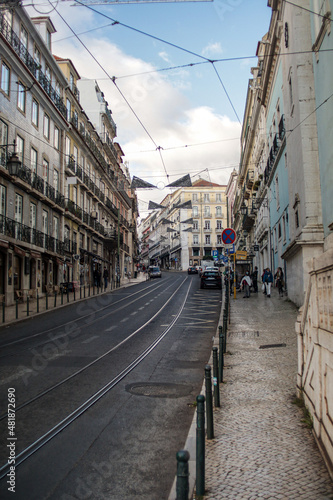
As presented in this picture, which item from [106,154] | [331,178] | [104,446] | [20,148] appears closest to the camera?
[104,446]

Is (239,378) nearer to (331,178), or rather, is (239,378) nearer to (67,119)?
(331,178)

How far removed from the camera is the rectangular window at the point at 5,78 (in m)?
21.3

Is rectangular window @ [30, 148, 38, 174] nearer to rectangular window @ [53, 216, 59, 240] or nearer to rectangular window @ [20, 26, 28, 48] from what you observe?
rectangular window @ [53, 216, 59, 240]

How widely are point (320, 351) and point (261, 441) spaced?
1.13 meters

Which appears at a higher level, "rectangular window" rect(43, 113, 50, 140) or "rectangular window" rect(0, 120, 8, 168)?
"rectangular window" rect(43, 113, 50, 140)

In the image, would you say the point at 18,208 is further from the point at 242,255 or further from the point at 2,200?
the point at 242,255

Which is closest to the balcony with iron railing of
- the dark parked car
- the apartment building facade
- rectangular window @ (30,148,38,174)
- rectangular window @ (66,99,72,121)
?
the apartment building facade

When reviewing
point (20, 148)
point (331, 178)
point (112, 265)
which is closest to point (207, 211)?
point (112, 265)

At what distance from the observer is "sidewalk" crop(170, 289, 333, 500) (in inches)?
141

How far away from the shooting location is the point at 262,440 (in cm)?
462

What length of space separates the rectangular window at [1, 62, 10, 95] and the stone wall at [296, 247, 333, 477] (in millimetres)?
20468

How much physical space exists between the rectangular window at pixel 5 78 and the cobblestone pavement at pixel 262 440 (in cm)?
1848

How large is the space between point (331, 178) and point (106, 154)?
38.0m

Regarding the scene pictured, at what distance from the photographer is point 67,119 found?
32.5 metres
